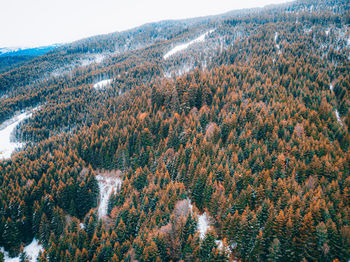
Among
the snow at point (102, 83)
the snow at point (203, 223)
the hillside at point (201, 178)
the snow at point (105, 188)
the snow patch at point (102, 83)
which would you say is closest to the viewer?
the hillside at point (201, 178)

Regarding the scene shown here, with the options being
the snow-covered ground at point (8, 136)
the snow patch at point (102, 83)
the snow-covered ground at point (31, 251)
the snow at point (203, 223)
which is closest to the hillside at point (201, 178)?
the snow at point (203, 223)

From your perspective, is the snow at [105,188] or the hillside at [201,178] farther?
the snow at [105,188]

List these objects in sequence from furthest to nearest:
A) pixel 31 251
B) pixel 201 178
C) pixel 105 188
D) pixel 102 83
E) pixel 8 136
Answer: pixel 102 83, pixel 8 136, pixel 105 188, pixel 31 251, pixel 201 178

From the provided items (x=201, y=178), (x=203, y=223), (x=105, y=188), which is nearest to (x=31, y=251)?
(x=105, y=188)

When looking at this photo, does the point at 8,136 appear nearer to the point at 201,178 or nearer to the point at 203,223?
the point at 201,178

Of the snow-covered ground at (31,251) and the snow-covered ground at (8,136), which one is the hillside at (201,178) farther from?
the snow-covered ground at (8,136)

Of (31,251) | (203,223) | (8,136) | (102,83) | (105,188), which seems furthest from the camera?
(102,83)

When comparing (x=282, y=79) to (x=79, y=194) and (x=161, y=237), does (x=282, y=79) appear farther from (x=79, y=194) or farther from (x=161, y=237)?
(x=79, y=194)

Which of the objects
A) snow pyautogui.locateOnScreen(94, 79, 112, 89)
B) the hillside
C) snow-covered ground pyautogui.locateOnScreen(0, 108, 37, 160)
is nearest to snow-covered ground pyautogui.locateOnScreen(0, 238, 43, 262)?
the hillside
